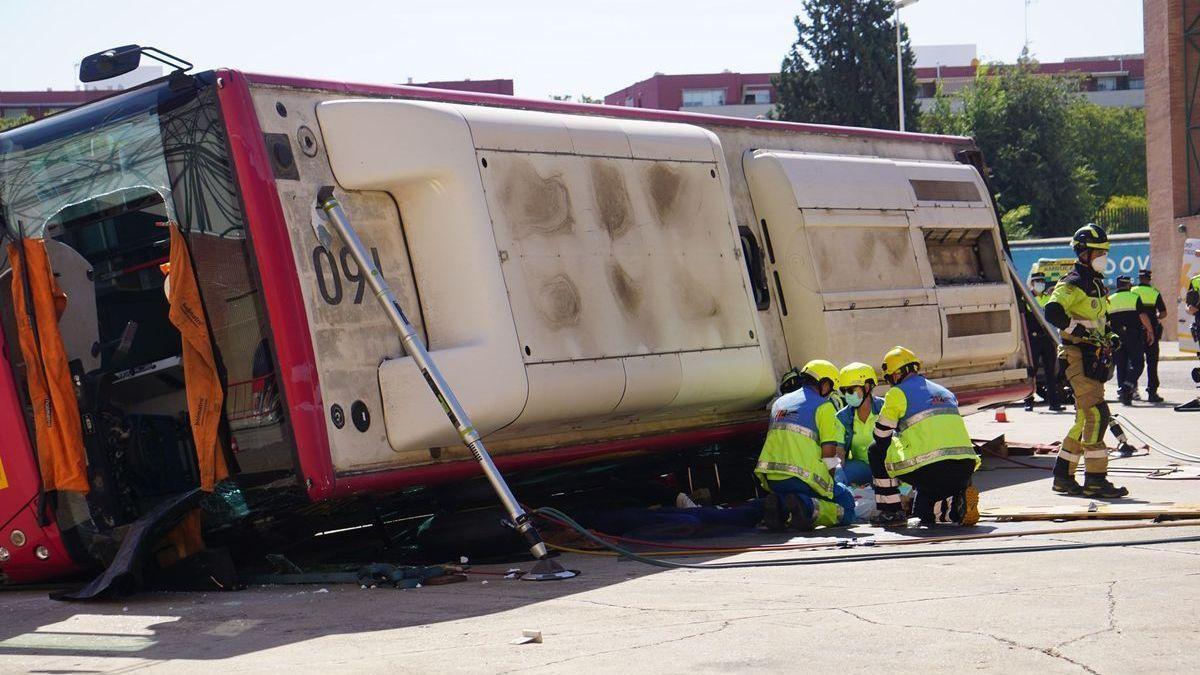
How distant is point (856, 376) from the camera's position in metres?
11.0

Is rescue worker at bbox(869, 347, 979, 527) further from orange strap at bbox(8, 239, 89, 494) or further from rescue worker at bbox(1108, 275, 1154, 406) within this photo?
rescue worker at bbox(1108, 275, 1154, 406)

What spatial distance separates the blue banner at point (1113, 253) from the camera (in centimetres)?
3506

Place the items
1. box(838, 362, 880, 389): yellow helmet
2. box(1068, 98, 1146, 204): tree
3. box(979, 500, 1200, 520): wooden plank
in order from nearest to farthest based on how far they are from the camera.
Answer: box(979, 500, 1200, 520): wooden plank → box(838, 362, 880, 389): yellow helmet → box(1068, 98, 1146, 204): tree

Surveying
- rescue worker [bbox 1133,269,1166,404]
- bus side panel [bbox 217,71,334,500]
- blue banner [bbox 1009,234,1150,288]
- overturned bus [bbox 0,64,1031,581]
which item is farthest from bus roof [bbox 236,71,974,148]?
blue banner [bbox 1009,234,1150,288]

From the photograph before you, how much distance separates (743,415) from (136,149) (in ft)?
15.5

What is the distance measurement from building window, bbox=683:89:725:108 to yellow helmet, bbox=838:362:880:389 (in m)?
76.2

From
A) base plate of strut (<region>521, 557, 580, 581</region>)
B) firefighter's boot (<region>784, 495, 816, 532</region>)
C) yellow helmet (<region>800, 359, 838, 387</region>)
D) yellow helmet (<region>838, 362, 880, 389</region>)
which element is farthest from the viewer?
yellow helmet (<region>838, 362, 880, 389</region>)

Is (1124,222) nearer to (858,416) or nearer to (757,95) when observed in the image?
(757,95)

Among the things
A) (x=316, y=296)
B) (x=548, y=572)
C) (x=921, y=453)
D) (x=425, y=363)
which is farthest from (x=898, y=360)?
(x=316, y=296)

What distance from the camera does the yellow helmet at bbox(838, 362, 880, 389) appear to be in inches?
432

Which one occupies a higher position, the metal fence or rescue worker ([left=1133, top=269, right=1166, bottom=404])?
rescue worker ([left=1133, top=269, right=1166, bottom=404])

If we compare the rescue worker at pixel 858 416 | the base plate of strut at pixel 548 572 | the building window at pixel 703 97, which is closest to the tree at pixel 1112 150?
the building window at pixel 703 97

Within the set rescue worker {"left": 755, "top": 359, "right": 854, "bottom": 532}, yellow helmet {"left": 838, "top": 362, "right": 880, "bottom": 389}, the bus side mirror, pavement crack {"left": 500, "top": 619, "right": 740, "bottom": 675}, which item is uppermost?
the bus side mirror

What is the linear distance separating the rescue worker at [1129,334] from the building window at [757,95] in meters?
72.0
